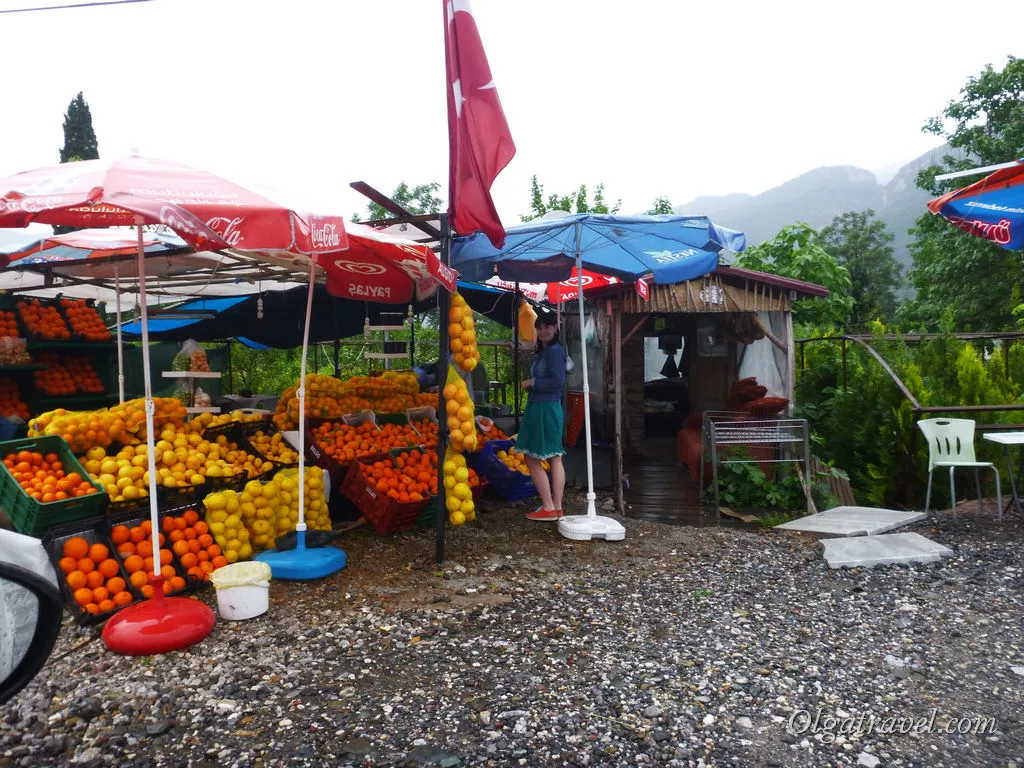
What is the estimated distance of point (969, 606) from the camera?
4.34 meters

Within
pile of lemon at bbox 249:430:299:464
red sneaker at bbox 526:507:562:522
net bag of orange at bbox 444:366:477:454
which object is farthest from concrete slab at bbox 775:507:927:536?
pile of lemon at bbox 249:430:299:464

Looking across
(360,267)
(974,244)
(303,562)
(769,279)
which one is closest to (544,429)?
(360,267)

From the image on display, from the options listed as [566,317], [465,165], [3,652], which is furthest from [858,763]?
[566,317]

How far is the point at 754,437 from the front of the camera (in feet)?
26.8

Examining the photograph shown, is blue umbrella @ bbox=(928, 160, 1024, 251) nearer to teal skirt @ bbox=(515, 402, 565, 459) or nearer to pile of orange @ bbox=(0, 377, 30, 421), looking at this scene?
teal skirt @ bbox=(515, 402, 565, 459)

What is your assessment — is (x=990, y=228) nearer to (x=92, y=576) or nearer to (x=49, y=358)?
(x=92, y=576)

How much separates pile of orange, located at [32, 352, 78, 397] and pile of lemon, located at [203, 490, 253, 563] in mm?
5019

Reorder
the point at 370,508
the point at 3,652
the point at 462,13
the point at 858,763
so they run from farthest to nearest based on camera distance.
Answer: the point at 370,508 < the point at 462,13 < the point at 858,763 < the point at 3,652

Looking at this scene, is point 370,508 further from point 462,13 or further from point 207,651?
point 462,13

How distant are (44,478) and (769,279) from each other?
338 inches

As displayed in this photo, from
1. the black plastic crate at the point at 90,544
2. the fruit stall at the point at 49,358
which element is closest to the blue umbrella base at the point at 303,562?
the black plastic crate at the point at 90,544

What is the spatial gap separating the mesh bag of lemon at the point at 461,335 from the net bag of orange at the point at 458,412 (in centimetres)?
13

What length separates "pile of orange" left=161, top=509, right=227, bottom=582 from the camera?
455cm

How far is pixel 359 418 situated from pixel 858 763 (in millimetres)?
5605
